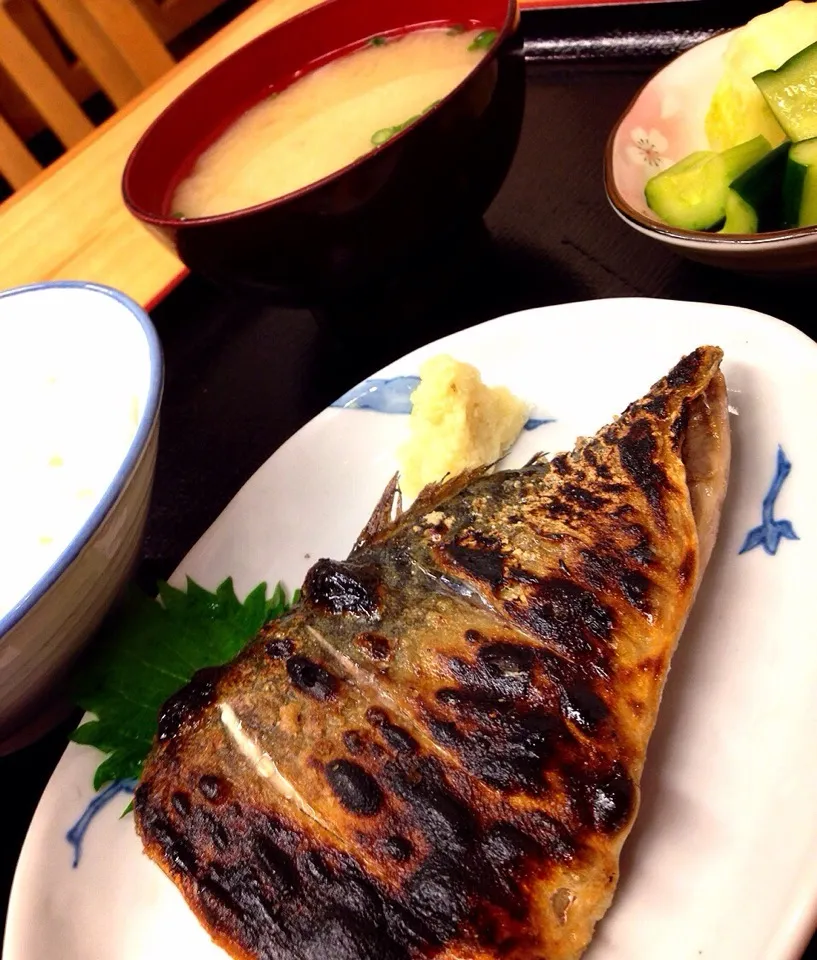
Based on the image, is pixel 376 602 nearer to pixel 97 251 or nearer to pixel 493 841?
pixel 493 841

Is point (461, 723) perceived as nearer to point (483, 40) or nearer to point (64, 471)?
point (64, 471)

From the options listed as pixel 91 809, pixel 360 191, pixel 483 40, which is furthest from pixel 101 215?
pixel 91 809

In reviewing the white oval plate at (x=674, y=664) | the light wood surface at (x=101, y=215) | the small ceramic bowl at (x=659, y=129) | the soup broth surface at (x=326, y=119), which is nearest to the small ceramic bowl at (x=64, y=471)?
the white oval plate at (x=674, y=664)

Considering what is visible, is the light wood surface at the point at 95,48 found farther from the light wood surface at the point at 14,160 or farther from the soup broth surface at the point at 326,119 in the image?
the soup broth surface at the point at 326,119

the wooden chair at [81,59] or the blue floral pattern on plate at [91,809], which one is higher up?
the wooden chair at [81,59]

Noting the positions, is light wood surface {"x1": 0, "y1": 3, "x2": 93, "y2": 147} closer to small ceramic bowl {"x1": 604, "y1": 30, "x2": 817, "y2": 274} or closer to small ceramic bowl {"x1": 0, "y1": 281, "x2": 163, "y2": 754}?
small ceramic bowl {"x1": 0, "y1": 281, "x2": 163, "y2": 754}
